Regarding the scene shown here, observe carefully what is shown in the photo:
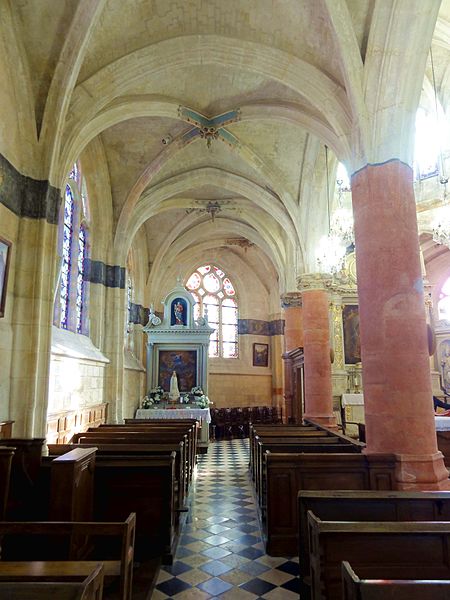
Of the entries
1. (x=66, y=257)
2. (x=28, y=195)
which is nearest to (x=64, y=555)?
(x=28, y=195)

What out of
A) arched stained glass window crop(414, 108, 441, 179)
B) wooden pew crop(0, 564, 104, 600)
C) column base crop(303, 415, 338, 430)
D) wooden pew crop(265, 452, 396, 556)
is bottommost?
wooden pew crop(265, 452, 396, 556)

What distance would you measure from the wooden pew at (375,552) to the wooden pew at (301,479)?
2147 mm

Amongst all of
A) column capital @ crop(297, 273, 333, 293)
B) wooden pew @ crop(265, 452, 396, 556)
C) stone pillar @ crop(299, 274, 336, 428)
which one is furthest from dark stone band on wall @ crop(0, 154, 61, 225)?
stone pillar @ crop(299, 274, 336, 428)

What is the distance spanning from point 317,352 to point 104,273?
6262 millimetres

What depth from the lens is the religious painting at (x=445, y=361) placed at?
16.1 m

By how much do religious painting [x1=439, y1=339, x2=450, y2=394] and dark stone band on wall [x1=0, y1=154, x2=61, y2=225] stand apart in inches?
559

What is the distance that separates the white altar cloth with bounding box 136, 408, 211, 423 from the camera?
1438 centimetres

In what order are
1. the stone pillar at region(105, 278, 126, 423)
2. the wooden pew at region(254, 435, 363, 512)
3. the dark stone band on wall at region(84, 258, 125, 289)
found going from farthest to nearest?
the stone pillar at region(105, 278, 126, 423) < the dark stone band on wall at region(84, 258, 125, 289) < the wooden pew at region(254, 435, 363, 512)

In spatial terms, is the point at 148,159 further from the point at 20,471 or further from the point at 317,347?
the point at 20,471

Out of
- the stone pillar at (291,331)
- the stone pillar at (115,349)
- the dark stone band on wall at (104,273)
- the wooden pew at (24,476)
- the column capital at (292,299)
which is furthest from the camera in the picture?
the column capital at (292,299)

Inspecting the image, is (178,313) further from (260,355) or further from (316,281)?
(260,355)

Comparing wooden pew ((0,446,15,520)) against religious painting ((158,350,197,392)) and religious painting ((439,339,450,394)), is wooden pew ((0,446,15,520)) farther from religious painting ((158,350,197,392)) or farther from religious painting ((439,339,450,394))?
religious painting ((439,339,450,394))

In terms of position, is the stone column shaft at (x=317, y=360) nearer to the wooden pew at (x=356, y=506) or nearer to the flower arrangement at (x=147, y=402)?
the flower arrangement at (x=147, y=402)

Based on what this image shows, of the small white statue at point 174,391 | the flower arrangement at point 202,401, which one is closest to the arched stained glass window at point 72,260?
the small white statue at point 174,391
